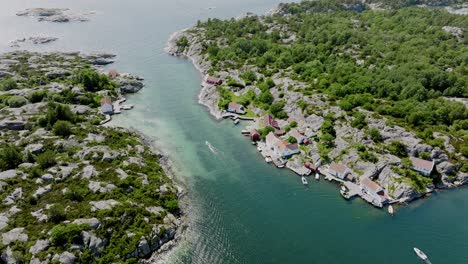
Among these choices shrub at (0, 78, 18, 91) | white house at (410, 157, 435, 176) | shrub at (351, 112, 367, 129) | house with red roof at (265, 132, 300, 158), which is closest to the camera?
white house at (410, 157, 435, 176)

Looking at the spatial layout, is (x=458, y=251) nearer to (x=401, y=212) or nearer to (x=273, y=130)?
(x=401, y=212)

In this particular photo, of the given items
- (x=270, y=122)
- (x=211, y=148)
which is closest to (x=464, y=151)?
(x=270, y=122)

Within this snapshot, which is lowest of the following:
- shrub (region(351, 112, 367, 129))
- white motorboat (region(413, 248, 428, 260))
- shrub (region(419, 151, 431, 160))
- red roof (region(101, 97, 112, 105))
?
red roof (region(101, 97, 112, 105))

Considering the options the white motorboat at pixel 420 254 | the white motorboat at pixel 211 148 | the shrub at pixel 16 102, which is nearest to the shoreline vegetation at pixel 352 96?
the white motorboat at pixel 211 148

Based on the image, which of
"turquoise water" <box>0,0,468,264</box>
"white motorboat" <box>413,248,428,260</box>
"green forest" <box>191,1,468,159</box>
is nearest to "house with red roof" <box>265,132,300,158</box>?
"turquoise water" <box>0,0,468,264</box>

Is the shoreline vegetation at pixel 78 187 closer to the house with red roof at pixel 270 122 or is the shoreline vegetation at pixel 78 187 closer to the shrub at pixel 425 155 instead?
the house with red roof at pixel 270 122

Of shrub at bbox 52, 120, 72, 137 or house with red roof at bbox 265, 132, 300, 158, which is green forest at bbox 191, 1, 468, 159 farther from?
shrub at bbox 52, 120, 72, 137

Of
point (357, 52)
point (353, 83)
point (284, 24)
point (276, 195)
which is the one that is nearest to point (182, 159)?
point (276, 195)
